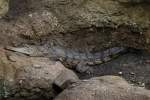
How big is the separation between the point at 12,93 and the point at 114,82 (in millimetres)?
1309

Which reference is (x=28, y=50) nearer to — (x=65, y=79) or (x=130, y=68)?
(x=65, y=79)

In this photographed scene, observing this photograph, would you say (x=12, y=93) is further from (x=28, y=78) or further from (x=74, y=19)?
(x=74, y=19)

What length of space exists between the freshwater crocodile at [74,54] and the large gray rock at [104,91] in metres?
1.10

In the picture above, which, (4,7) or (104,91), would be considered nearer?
(104,91)

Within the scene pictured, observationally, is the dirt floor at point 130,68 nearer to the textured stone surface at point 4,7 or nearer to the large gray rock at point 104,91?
the large gray rock at point 104,91

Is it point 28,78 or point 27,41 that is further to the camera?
point 27,41

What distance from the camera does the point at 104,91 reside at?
4.41 meters

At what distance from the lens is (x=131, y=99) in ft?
14.2

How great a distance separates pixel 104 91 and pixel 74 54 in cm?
156

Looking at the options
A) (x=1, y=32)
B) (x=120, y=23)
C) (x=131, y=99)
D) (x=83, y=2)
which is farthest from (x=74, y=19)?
(x=131, y=99)

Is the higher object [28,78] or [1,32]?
[1,32]

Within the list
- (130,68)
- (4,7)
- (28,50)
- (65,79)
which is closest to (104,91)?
(65,79)

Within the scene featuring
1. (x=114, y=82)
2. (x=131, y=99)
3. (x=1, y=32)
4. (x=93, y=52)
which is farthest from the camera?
(x=93, y=52)

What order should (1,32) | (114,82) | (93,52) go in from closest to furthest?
(114,82) < (1,32) < (93,52)
